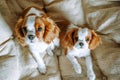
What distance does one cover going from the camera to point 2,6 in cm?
154

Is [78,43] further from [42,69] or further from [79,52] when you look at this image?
[42,69]

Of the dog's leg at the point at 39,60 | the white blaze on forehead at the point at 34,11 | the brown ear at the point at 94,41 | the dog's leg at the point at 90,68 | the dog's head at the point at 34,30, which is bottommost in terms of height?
the dog's leg at the point at 90,68

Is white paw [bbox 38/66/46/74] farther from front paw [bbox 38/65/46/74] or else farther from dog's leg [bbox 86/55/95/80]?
dog's leg [bbox 86/55/95/80]

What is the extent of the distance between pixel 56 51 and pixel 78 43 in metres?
0.25

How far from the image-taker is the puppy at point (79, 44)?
1.30 meters

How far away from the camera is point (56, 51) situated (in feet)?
4.94

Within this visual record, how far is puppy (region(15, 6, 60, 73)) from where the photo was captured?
125cm

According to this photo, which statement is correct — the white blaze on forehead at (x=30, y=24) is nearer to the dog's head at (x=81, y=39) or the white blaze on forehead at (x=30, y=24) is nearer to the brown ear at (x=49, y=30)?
the brown ear at (x=49, y=30)

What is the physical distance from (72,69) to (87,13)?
1.53 feet

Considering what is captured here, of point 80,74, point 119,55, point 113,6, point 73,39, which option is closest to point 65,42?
point 73,39

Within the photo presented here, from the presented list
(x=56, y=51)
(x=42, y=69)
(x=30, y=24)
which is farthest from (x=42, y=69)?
(x=30, y=24)

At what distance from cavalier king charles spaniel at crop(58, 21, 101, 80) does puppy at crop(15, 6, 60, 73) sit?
0.24ft

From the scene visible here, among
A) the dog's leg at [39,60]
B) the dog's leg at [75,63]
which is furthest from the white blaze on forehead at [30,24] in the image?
the dog's leg at [75,63]

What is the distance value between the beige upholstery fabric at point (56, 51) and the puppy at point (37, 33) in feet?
0.14
